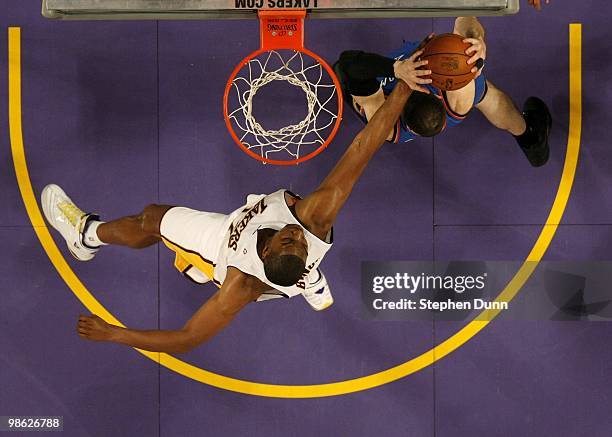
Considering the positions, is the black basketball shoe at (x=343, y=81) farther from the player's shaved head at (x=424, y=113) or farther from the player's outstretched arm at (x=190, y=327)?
the player's outstretched arm at (x=190, y=327)

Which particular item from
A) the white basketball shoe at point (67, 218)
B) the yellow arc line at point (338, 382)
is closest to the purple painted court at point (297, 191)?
→ the yellow arc line at point (338, 382)

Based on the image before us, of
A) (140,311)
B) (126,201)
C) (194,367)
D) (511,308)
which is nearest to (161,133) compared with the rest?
(126,201)

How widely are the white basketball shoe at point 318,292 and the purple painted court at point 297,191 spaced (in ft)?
0.76

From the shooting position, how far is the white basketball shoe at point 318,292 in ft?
18.7

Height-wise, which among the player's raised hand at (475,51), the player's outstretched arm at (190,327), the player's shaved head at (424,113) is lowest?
the player's outstretched arm at (190,327)

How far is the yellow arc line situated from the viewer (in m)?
6.09

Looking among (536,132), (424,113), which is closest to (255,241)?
(424,113)

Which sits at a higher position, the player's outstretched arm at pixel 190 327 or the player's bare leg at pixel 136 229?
the player's bare leg at pixel 136 229

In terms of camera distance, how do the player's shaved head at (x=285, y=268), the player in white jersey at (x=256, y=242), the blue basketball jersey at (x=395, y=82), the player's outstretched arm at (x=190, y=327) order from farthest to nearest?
the blue basketball jersey at (x=395, y=82), the player's outstretched arm at (x=190, y=327), the player in white jersey at (x=256, y=242), the player's shaved head at (x=285, y=268)

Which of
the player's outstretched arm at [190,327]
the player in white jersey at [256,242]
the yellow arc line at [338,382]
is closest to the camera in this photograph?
the player in white jersey at [256,242]

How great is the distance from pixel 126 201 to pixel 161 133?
Answer: 629 millimetres

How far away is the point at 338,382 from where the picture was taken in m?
6.14

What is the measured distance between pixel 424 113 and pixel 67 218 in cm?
290

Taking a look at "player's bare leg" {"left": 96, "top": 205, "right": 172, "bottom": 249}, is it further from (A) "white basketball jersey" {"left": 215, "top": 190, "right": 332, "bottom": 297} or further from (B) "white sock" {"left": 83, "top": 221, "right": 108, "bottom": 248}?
(A) "white basketball jersey" {"left": 215, "top": 190, "right": 332, "bottom": 297}
